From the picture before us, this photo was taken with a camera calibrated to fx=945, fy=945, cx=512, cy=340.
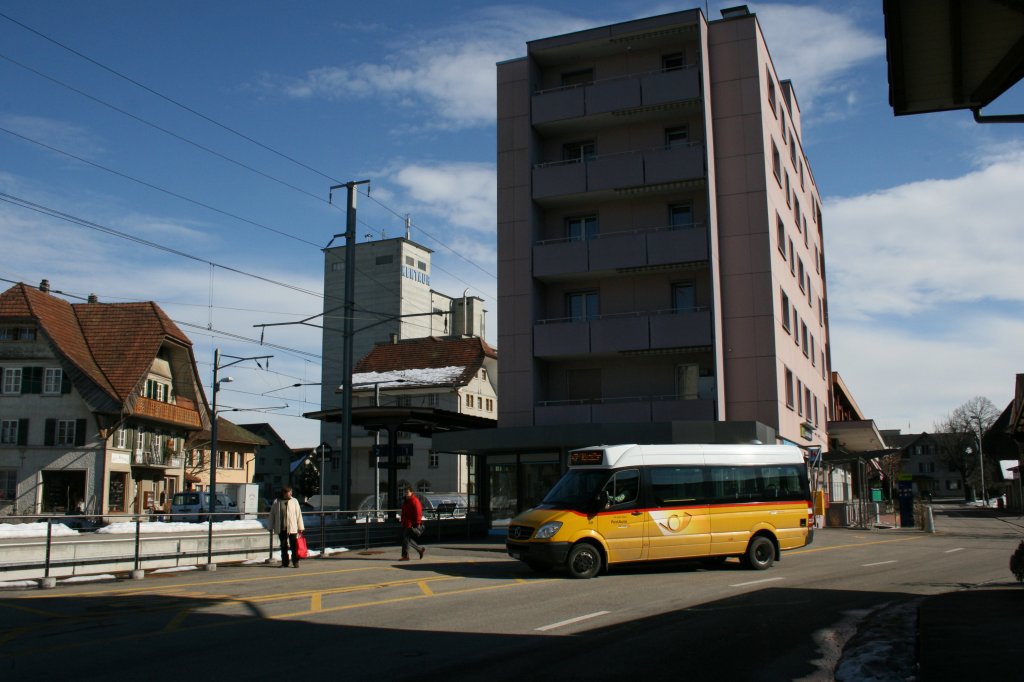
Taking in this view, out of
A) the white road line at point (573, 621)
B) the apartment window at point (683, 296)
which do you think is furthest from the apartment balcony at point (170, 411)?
the white road line at point (573, 621)

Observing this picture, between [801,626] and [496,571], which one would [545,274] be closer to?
[496,571]

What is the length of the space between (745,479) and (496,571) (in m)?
5.39

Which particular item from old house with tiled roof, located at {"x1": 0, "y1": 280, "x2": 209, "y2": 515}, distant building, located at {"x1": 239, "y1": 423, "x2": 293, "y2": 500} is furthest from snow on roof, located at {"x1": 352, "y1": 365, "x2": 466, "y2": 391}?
distant building, located at {"x1": 239, "y1": 423, "x2": 293, "y2": 500}

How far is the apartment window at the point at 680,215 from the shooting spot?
114ft

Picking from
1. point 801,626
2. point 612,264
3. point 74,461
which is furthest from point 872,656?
point 74,461

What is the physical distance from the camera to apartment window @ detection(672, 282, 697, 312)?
33969 mm

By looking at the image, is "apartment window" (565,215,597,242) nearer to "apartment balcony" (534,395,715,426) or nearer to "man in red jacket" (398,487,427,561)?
"apartment balcony" (534,395,715,426)

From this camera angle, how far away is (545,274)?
34.5 metres

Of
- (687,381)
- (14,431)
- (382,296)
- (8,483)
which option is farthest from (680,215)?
(382,296)

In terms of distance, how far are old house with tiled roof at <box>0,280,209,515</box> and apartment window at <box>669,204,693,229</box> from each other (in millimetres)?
33041

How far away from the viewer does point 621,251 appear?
110 ft

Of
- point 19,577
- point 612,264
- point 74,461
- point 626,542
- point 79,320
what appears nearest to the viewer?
point 19,577

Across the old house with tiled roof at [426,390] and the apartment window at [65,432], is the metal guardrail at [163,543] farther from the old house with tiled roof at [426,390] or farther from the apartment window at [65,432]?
the old house with tiled roof at [426,390]

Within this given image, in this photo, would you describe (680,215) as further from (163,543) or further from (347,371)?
(163,543)
